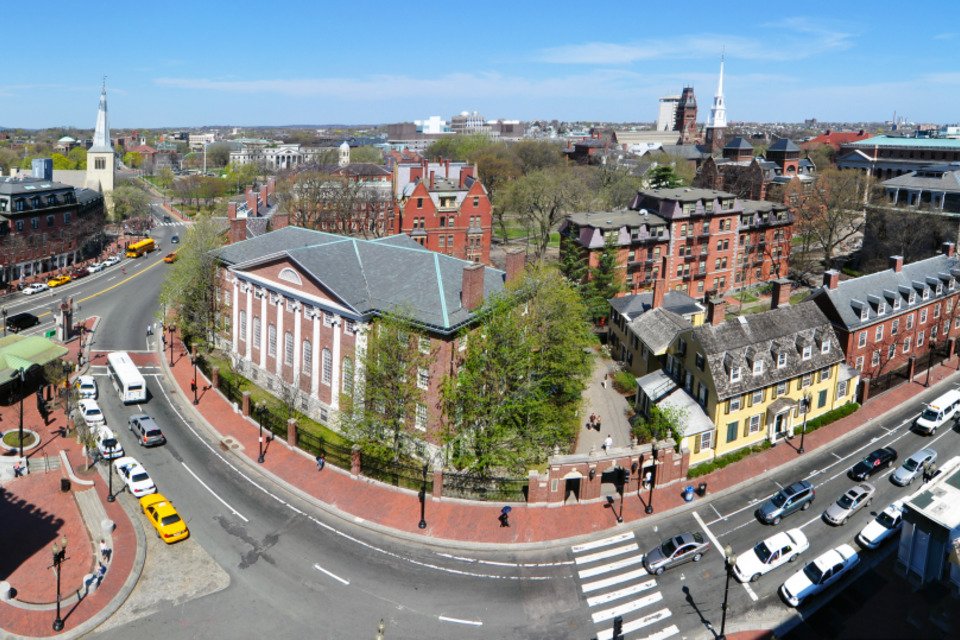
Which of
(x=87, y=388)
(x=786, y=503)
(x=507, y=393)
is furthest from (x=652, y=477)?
(x=87, y=388)

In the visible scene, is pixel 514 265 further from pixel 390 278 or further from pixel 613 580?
pixel 613 580

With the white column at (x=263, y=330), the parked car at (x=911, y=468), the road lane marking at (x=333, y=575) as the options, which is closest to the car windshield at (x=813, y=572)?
the parked car at (x=911, y=468)

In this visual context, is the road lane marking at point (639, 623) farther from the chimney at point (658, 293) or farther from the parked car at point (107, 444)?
the chimney at point (658, 293)

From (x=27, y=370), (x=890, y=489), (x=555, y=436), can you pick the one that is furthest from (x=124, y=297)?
(x=890, y=489)

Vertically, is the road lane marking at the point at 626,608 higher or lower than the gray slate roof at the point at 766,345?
lower

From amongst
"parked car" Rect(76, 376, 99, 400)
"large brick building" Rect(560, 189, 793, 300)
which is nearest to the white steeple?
"large brick building" Rect(560, 189, 793, 300)

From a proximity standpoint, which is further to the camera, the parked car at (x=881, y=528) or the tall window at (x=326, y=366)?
the tall window at (x=326, y=366)
